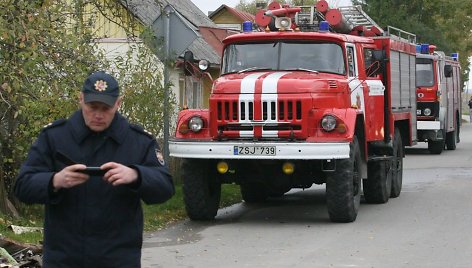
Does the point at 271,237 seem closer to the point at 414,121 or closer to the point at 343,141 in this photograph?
the point at 343,141

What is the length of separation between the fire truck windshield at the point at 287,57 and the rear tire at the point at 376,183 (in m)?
2.01

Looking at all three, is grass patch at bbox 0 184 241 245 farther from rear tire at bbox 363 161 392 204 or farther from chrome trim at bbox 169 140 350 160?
rear tire at bbox 363 161 392 204

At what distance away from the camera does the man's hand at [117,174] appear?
15.0ft

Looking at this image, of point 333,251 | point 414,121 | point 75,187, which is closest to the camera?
point 75,187

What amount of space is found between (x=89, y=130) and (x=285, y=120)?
807 cm

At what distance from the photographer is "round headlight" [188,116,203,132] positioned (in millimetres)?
13242

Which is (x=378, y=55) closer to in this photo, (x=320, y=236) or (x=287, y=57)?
(x=287, y=57)

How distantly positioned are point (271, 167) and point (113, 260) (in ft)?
27.5

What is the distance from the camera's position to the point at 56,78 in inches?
469

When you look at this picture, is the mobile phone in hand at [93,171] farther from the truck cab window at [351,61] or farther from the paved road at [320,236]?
the truck cab window at [351,61]

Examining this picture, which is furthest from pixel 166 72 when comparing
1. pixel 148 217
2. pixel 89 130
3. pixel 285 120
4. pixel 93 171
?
pixel 93 171

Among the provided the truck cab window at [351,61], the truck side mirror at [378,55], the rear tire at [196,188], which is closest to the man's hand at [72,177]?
the rear tire at [196,188]

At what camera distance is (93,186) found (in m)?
4.79

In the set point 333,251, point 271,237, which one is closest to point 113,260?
point 333,251
